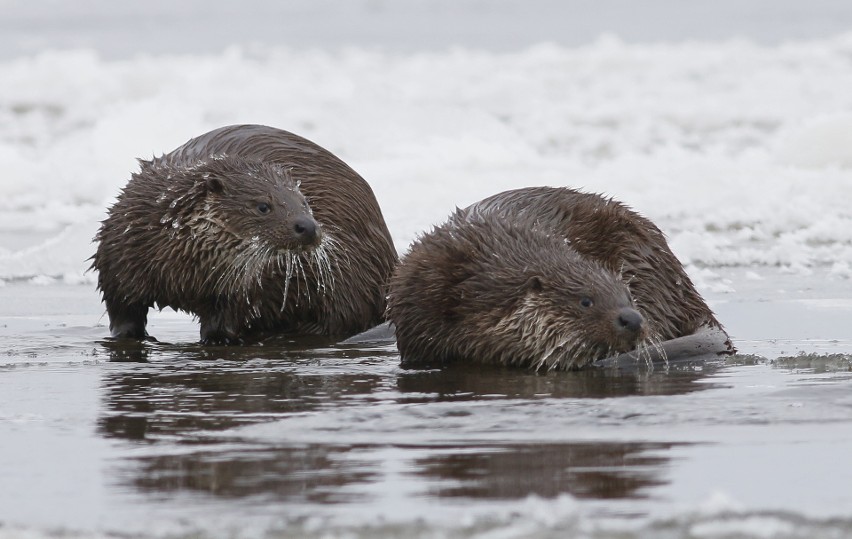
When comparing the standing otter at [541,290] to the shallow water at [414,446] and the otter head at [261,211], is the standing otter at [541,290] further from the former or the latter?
the otter head at [261,211]

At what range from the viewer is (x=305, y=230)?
274 inches

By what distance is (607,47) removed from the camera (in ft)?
76.8

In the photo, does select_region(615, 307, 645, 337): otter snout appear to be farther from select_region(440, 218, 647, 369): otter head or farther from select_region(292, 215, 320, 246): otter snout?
select_region(292, 215, 320, 246): otter snout

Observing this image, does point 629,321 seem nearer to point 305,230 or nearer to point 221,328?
point 305,230

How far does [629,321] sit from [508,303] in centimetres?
50

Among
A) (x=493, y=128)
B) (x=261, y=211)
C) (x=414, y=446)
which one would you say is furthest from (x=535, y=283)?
(x=493, y=128)

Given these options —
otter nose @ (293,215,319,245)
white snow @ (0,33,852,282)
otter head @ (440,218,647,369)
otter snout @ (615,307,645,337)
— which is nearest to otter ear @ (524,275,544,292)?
otter head @ (440,218,647,369)

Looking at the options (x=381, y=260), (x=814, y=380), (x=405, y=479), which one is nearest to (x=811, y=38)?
(x=381, y=260)

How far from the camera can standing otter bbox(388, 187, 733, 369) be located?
6.15 metres

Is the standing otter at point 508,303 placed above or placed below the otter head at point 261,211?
below

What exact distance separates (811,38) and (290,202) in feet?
67.2

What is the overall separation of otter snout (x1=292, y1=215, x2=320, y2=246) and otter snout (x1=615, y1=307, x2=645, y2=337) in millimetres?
1583

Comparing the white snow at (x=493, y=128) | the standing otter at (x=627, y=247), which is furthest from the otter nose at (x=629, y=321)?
the white snow at (x=493, y=128)

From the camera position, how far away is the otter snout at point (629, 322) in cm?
600
